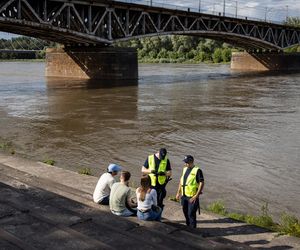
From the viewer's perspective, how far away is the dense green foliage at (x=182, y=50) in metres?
99.9

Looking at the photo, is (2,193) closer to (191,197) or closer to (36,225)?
(36,225)

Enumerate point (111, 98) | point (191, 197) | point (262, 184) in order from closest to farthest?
point (191, 197) < point (262, 184) < point (111, 98)

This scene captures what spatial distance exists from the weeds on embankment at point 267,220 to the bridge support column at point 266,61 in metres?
63.6

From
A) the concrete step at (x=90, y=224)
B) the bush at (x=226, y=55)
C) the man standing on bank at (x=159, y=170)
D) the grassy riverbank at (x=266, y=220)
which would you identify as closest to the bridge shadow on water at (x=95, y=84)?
the grassy riverbank at (x=266, y=220)

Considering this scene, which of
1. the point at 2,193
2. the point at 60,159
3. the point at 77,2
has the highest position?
the point at 77,2

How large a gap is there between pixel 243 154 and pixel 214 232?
7.74 m

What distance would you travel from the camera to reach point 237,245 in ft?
20.1

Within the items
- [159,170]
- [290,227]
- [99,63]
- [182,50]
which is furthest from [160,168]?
[182,50]

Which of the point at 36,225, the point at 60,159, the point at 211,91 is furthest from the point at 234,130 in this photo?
the point at 211,91

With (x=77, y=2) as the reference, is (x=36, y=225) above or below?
below

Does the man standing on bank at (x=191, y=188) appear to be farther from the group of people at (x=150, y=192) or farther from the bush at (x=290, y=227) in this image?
the bush at (x=290, y=227)

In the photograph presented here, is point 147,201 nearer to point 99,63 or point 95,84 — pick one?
point 95,84

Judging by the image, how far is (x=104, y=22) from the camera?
44.4 metres

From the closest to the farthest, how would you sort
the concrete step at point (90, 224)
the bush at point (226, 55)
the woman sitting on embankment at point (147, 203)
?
the concrete step at point (90, 224) < the woman sitting on embankment at point (147, 203) < the bush at point (226, 55)
